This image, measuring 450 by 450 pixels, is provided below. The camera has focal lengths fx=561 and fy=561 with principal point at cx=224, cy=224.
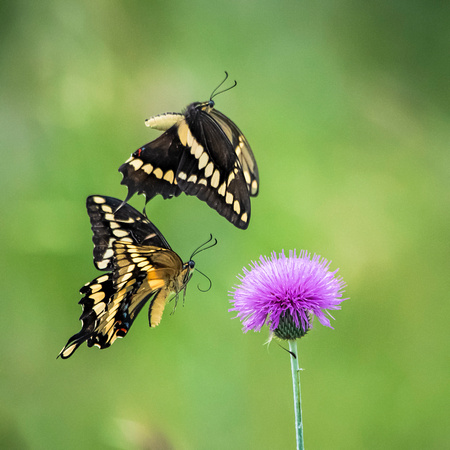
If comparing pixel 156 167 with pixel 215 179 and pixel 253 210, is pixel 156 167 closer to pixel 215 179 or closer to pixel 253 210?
pixel 215 179

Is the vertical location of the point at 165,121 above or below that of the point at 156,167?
above

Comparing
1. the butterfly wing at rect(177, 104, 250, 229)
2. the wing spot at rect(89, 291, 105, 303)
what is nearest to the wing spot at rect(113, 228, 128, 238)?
the wing spot at rect(89, 291, 105, 303)

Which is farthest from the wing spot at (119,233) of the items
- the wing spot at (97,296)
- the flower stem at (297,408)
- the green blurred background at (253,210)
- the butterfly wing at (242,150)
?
the green blurred background at (253,210)

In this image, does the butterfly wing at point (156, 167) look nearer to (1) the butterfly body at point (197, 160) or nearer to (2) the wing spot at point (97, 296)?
(1) the butterfly body at point (197, 160)

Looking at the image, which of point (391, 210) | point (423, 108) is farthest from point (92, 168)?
point (423, 108)

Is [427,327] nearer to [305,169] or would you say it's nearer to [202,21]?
[305,169]

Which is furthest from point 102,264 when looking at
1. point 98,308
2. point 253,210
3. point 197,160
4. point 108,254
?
point 253,210

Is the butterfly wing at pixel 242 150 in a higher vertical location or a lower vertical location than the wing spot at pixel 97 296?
higher

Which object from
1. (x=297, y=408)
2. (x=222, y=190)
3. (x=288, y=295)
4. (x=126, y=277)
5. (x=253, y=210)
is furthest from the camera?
(x=253, y=210)
